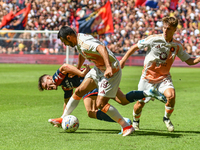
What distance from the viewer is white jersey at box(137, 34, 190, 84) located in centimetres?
589

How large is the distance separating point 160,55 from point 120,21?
2345 centimetres

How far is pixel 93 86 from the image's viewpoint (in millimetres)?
5566

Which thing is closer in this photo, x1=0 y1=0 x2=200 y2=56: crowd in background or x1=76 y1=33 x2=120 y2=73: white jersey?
x1=76 y1=33 x2=120 y2=73: white jersey

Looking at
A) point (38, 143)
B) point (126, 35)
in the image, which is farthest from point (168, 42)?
point (126, 35)

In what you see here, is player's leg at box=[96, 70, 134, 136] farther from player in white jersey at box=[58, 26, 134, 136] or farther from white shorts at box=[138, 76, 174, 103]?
white shorts at box=[138, 76, 174, 103]

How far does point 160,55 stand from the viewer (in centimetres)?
593

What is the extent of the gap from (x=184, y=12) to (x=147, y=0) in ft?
10.8

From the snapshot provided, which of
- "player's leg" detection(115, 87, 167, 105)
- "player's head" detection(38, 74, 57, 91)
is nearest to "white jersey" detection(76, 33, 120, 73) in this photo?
"player's leg" detection(115, 87, 167, 105)

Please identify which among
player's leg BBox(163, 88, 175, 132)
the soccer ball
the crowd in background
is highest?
player's leg BBox(163, 88, 175, 132)

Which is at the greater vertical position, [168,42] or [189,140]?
[168,42]

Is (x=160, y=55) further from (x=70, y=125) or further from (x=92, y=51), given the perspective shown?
(x=70, y=125)

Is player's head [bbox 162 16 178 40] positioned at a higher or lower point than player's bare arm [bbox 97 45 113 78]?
higher

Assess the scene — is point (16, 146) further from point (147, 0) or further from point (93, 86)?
point (147, 0)

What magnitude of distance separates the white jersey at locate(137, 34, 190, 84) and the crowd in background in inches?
751
